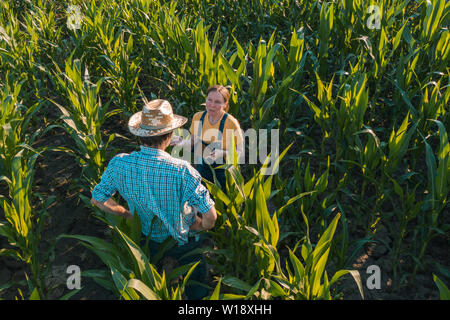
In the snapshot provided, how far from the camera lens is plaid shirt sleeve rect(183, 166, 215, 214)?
4.95 feet

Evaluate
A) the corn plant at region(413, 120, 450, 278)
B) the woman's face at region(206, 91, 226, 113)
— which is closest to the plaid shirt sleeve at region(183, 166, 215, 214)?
the woman's face at region(206, 91, 226, 113)

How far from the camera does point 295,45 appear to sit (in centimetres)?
280

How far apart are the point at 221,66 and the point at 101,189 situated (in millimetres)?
1632

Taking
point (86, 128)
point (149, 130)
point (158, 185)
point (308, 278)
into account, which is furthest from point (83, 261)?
point (308, 278)

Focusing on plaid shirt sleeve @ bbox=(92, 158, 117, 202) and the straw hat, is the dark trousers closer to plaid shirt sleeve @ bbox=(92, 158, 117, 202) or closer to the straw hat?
plaid shirt sleeve @ bbox=(92, 158, 117, 202)

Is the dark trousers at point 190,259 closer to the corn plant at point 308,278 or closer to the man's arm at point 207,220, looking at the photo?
the man's arm at point 207,220

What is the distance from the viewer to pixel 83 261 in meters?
2.34

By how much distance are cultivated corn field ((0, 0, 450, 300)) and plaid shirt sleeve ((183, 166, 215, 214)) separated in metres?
0.22

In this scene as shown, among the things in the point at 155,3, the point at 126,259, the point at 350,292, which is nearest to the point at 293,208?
the point at 350,292

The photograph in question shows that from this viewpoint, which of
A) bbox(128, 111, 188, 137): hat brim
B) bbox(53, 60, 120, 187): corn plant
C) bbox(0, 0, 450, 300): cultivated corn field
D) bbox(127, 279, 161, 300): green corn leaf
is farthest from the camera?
bbox(53, 60, 120, 187): corn plant

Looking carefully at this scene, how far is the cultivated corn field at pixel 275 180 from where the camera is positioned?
1.71m

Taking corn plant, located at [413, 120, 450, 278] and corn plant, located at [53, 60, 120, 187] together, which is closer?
corn plant, located at [413, 120, 450, 278]

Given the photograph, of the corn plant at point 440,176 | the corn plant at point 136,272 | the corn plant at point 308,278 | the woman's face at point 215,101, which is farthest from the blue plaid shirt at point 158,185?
the corn plant at point 440,176
